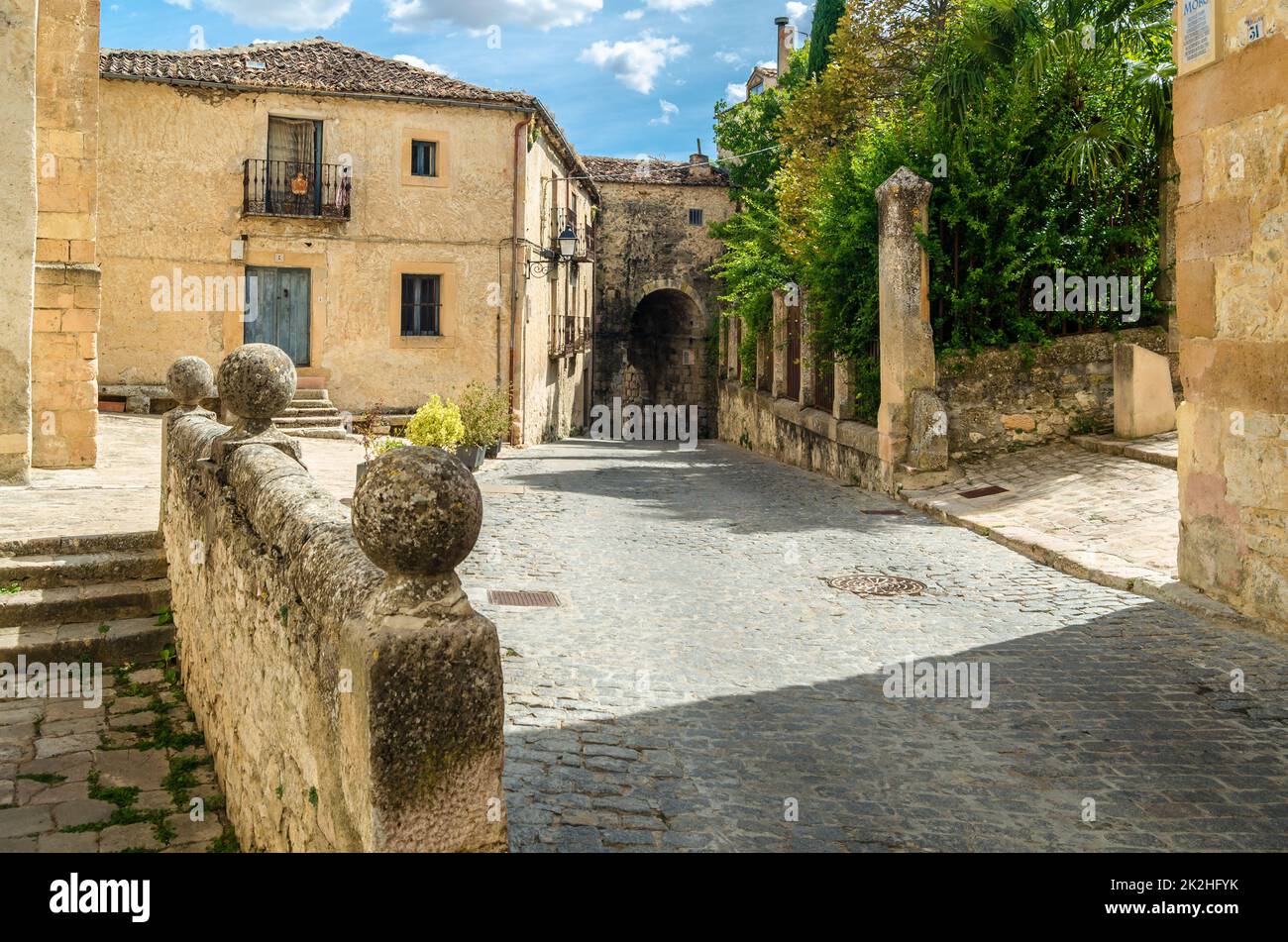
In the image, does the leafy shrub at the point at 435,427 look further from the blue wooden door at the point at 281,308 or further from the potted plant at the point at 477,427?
the blue wooden door at the point at 281,308

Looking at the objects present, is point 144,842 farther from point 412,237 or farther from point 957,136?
point 412,237

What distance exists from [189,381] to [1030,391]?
9.58m

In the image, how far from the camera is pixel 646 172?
3853cm

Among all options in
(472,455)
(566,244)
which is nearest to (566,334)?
(566,244)

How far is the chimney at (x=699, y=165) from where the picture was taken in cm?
3891

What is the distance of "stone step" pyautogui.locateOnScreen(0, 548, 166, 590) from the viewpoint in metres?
7.15

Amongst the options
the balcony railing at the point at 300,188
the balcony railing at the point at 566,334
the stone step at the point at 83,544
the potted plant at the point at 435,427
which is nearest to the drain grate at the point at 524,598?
the stone step at the point at 83,544

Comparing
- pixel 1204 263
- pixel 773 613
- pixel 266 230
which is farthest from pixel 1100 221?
pixel 266 230

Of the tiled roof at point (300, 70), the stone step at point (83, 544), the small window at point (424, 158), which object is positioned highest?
the tiled roof at point (300, 70)

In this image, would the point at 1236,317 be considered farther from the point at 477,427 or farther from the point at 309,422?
the point at 309,422

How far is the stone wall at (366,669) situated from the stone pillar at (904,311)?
9884 mm

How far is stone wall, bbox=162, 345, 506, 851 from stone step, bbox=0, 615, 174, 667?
8.51 ft

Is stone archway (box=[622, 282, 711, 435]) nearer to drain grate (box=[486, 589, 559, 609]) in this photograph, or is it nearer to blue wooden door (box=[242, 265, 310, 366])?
blue wooden door (box=[242, 265, 310, 366])

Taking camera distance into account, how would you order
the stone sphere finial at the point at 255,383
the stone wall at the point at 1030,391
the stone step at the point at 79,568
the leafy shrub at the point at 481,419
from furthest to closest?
the leafy shrub at the point at 481,419, the stone wall at the point at 1030,391, the stone step at the point at 79,568, the stone sphere finial at the point at 255,383
